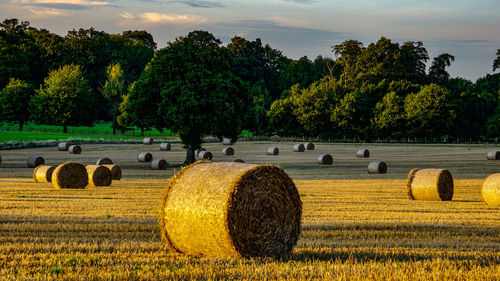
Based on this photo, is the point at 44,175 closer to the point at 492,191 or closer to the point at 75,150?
the point at 492,191

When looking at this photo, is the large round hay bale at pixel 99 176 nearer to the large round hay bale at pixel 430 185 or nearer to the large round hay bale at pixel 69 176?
the large round hay bale at pixel 69 176

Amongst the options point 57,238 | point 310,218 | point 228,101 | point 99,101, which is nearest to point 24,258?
point 57,238

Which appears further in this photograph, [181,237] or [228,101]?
[228,101]

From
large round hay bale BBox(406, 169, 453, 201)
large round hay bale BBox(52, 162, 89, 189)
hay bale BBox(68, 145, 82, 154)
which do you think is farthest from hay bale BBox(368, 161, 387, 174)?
hay bale BBox(68, 145, 82, 154)

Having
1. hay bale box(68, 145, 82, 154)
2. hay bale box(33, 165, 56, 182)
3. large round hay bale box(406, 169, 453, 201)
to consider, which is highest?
large round hay bale box(406, 169, 453, 201)

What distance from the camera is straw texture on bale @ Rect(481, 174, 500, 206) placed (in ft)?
74.1

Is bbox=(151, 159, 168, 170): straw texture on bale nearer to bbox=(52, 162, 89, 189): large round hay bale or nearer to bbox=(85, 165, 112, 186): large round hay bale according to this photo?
bbox=(85, 165, 112, 186): large round hay bale

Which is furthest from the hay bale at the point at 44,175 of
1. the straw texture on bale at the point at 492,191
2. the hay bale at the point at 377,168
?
the straw texture on bale at the point at 492,191

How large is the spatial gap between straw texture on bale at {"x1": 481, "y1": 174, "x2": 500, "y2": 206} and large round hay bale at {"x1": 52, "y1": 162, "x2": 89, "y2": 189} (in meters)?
17.1

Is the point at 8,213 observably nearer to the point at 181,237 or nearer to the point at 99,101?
the point at 181,237

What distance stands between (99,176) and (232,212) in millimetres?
20962

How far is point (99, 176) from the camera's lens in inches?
1209

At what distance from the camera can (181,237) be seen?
451 inches

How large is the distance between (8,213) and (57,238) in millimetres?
5433
